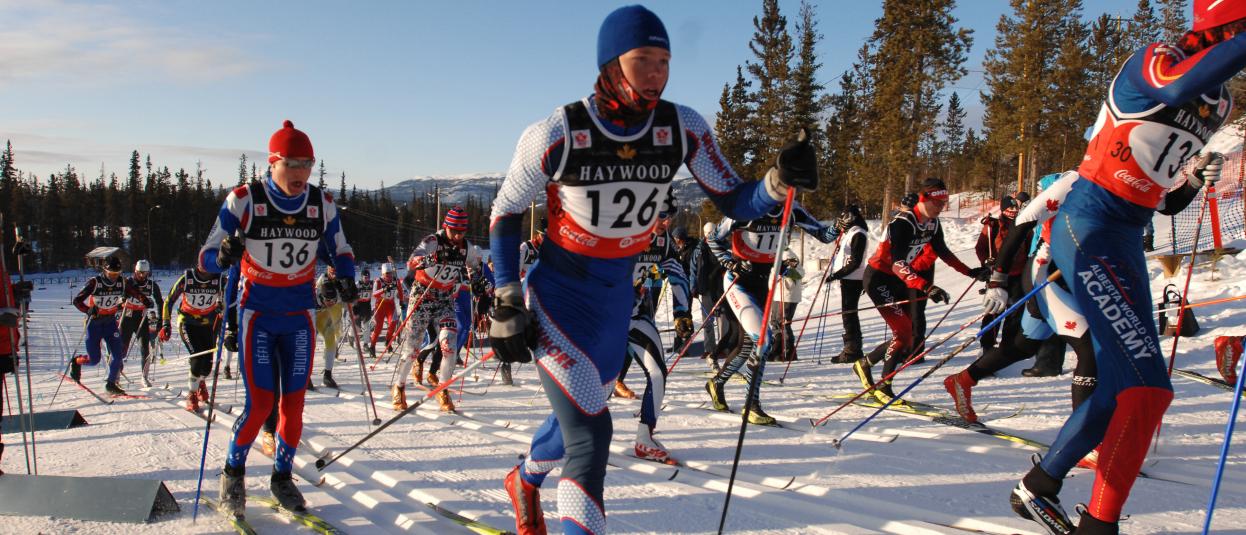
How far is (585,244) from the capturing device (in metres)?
2.93

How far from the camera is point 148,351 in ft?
40.3

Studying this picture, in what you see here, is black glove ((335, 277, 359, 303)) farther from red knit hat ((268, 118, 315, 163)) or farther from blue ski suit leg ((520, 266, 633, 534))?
blue ski suit leg ((520, 266, 633, 534))

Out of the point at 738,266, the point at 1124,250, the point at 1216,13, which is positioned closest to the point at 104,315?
the point at 738,266

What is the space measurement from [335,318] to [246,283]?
792 centimetres

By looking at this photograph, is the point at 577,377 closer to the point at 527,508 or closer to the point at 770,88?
the point at 527,508

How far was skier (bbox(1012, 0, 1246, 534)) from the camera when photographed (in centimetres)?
313

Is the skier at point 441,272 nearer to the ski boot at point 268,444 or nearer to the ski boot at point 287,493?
the ski boot at point 268,444

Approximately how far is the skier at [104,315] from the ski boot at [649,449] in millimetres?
8917

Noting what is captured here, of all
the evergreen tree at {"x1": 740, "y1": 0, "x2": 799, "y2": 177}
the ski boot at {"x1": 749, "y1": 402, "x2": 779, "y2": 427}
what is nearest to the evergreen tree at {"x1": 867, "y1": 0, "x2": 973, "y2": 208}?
the evergreen tree at {"x1": 740, "y1": 0, "x2": 799, "y2": 177}

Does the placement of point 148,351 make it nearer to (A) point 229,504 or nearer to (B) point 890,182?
(A) point 229,504

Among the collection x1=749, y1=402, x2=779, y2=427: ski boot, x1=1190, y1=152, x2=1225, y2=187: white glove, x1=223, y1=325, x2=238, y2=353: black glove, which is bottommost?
x1=749, y1=402, x2=779, y2=427: ski boot

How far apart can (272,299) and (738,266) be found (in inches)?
151

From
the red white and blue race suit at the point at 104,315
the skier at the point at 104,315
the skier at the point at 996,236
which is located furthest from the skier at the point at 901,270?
the red white and blue race suit at the point at 104,315

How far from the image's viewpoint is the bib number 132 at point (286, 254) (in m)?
4.60
